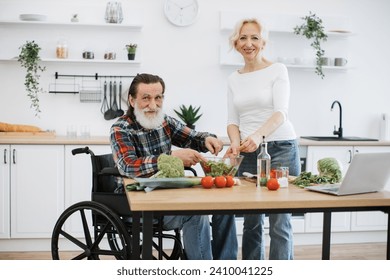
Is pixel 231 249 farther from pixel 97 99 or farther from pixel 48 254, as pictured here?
pixel 97 99

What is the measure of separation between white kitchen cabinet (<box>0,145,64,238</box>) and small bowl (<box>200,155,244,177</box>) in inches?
78.7

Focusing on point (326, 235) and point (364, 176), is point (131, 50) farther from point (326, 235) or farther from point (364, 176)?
point (364, 176)

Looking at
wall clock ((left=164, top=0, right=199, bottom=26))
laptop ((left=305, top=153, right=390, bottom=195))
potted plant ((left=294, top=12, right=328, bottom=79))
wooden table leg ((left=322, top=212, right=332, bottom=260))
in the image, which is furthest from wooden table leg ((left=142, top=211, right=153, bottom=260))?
potted plant ((left=294, top=12, right=328, bottom=79))

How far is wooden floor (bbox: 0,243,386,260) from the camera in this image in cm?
407

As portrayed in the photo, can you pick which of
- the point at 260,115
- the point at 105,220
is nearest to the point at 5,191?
the point at 105,220

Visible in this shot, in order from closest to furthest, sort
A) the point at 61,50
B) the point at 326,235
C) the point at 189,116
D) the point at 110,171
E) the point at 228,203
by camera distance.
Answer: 1. the point at 228,203
2. the point at 110,171
3. the point at 326,235
4. the point at 61,50
5. the point at 189,116

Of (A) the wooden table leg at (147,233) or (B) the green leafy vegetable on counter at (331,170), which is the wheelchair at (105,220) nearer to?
(A) the wooden table leg at (147,233)

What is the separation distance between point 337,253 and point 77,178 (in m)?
2.00

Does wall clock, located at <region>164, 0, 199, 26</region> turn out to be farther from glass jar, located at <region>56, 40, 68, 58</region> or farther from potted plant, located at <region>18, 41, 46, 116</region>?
potted plant, located at <region>18, 41, 46, 116</region>

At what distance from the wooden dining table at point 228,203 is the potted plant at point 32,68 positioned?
8.65 ft

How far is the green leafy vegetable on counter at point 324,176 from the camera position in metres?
2.46

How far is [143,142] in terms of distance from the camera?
8.94 ft

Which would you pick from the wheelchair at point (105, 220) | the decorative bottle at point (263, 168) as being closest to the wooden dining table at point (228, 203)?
the decorative bottle at point (263, 168)

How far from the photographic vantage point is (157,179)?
7.30 feet
